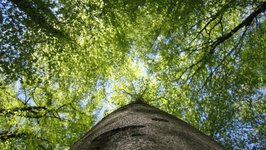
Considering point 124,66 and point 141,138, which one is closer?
point 141,138

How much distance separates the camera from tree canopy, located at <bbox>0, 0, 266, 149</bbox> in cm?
994

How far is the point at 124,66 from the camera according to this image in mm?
15875

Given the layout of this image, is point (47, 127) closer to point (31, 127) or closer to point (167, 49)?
point (31, 127)

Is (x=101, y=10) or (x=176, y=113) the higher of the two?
(x=101, y=10)

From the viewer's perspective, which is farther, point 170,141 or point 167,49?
point 167,49

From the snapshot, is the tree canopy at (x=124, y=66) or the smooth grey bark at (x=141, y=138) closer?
the smooth grey bark at (x=141, y=138)

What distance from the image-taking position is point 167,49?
494 inches

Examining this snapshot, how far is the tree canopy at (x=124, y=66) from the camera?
32.6 feet

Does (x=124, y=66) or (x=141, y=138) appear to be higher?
(x=124, y=66)

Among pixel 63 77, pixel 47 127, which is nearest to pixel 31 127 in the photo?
pixel 47 127

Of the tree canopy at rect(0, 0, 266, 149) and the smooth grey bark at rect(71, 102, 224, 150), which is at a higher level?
the tree canopy at rect(0, 0, 266, 149)

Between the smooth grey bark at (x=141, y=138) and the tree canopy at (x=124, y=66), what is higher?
the tree canopy at (x=124, y=66)

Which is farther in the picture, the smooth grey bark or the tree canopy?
the tree canopy

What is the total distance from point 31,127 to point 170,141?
13.0 meters
